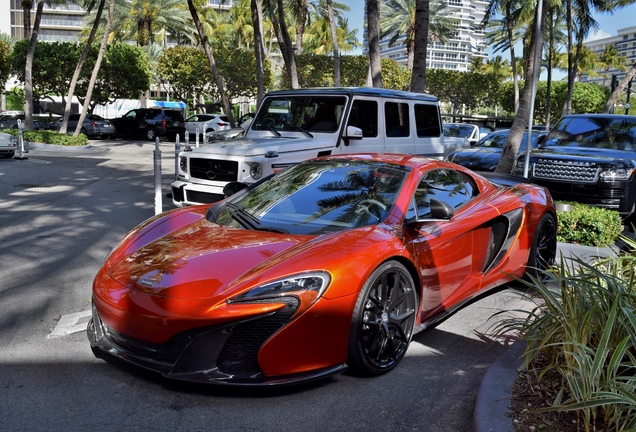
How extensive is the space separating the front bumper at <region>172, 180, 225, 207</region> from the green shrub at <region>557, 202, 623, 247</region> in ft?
15.6

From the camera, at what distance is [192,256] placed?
4.11 metres

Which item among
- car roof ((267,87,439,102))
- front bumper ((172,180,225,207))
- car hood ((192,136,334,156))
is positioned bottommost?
front bumper ((172,180,225,207))

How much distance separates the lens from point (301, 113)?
9.66 metres

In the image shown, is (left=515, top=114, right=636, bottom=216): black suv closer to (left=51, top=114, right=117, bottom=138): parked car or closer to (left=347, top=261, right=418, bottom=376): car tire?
(left=347, top=261, right=418, bottom=376): car tire

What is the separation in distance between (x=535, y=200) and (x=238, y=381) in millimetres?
3835

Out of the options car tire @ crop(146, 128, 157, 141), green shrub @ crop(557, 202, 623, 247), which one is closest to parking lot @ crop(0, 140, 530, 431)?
green shrub @ crop(557, 202, 623, 247)

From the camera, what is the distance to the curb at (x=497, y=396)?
3.30m

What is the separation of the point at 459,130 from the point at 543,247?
1769 cm

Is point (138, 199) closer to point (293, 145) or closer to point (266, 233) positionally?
point (293, 145)

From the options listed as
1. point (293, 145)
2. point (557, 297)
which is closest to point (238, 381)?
point (557, 297)

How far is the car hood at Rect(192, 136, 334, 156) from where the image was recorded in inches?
339

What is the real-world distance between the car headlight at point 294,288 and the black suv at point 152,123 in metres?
31.5

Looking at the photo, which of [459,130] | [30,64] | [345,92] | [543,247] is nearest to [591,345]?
[543,247]

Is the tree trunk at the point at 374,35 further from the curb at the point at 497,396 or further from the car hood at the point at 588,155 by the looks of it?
the curb at the point at 497,396
